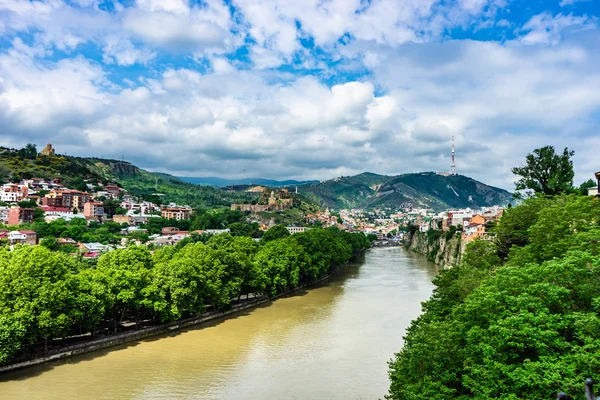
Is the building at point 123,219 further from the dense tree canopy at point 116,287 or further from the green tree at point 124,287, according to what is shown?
the green tree at point 124,287

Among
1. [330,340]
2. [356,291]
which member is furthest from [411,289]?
[330,340]

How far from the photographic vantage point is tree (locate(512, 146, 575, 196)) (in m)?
31.8

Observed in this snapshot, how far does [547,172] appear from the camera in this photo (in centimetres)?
3247

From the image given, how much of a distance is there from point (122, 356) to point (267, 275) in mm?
15584

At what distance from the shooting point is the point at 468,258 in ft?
72.9

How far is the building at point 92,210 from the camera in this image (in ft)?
253

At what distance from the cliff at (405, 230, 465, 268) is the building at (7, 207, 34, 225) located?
58903 millimetres

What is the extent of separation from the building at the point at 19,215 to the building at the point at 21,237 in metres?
14.2

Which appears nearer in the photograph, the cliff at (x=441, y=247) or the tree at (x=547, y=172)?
the tree at (x=547, y=172)

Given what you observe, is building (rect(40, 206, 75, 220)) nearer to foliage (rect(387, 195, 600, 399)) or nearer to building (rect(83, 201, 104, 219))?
building (rect(83, 201, 104, 219))

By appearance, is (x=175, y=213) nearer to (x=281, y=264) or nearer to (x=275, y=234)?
(x=275, y=234)

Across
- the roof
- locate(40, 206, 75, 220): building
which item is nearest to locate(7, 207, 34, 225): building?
locate(40, 206, 75, 220): building

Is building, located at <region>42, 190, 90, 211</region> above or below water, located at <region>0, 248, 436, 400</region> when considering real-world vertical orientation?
above

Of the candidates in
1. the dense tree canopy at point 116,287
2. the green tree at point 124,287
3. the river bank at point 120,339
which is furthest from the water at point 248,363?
the green tree at point 124,287
